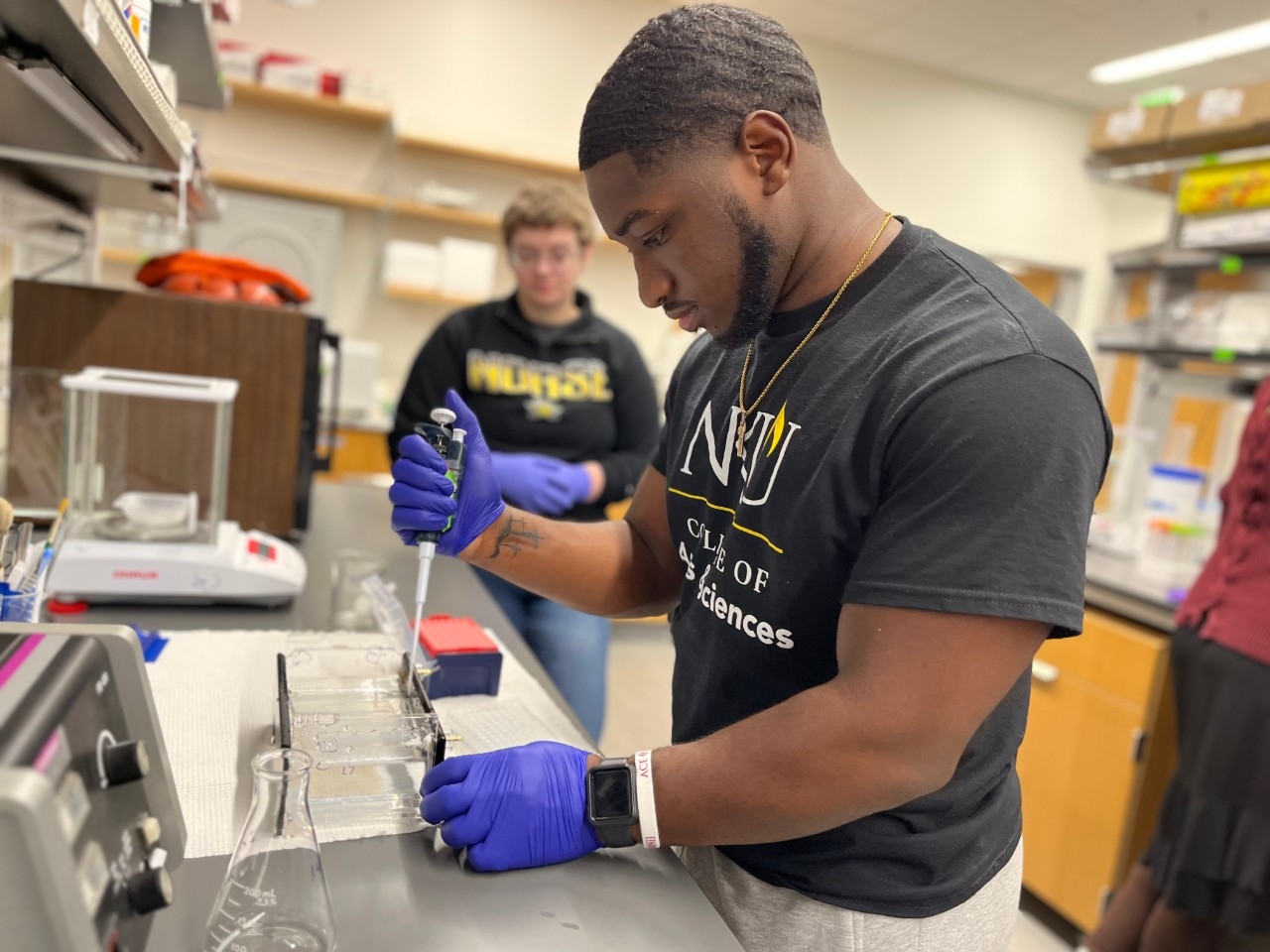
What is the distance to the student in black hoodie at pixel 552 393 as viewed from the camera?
2148 millimetres

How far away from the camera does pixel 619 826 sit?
87 centimetres

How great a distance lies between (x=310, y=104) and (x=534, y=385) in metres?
2.63

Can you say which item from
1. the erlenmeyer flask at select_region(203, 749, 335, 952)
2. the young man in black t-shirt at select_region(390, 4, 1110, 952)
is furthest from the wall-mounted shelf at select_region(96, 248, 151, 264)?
the erlenmeyer flask at select_region(203, 749, 335, 952)

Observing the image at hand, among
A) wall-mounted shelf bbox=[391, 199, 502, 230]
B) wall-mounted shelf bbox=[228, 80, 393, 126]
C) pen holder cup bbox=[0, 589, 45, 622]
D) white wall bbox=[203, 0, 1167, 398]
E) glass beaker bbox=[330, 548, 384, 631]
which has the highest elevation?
white wall bbox=[203, 0, 1167, 398]

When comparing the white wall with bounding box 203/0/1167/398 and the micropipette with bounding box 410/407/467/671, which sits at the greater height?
the white wall with bounding box 203/0/1167/398

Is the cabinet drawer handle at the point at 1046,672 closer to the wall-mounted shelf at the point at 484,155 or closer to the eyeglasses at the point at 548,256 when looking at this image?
the eyeglasses at the point at 548,256

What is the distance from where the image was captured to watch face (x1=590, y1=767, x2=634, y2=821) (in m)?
0.87

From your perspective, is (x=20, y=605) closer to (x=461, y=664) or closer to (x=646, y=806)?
(x=461, y=664)

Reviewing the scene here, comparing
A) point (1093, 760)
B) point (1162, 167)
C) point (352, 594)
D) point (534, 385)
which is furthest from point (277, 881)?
point (1162, 167)

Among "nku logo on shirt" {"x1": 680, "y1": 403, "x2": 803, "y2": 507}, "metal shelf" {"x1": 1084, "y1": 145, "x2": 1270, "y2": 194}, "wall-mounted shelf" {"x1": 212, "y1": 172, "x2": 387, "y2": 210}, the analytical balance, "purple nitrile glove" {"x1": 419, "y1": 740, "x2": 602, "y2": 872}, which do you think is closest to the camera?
"purple nitrile glove" {"x1": 419, "y1": 740, "x2": 602, "y2": 872}

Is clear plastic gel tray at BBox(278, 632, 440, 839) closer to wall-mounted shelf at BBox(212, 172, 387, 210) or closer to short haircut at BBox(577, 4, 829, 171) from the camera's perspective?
short haircut at BBox(577, 4, 829, 171)

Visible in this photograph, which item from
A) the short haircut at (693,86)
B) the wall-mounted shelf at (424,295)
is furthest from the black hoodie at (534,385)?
the wall-mounted shelf at (424,295)

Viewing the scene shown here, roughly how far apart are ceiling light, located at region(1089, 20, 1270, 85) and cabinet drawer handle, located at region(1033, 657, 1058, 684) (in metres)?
3.41

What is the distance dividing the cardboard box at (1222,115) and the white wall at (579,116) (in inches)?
101
